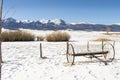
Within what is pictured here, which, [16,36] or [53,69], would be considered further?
[16,36]

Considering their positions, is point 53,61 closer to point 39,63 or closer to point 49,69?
point 39,63

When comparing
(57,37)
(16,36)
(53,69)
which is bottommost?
(53,69)

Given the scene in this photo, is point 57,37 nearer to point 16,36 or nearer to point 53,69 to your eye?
point 16,36

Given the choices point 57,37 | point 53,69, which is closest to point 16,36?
point 57,37

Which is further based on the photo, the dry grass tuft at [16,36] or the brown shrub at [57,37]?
the brown shrub at [57,37]

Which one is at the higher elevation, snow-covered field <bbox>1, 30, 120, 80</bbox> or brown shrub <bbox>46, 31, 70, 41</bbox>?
brown shrub <bbox>46, 31, 70, 41</bbox>

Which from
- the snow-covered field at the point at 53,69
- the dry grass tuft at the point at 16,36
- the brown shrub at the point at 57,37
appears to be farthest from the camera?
the brown shrub at the point at 57,37

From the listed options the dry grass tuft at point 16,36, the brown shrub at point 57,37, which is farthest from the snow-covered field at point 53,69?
the brown shrub at point 57,37

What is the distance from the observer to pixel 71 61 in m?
13.1

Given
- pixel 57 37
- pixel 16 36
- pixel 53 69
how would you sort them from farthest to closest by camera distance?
pixel 57 37 → pixel 16 36 → pixel 53 69

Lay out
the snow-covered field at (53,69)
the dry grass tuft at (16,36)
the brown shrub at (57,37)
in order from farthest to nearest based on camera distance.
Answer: the brown shrub at (57,37)
the dry grass tuft at (16,36)
the snow-covered field at (53,69)

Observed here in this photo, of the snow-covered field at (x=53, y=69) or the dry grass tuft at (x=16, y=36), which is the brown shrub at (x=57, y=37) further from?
the snow-covered field at (x=53, y=69)

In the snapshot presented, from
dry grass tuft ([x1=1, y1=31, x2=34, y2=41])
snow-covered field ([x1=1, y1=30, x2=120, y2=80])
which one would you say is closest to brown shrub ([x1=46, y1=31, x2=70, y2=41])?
dry grass tuft ([x1=1, y1=31, x2=34, y2=41])

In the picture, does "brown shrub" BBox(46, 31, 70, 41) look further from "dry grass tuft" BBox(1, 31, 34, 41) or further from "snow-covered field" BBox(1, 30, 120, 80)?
"snow-covered field" BBox(1, 30, 120, 80)
